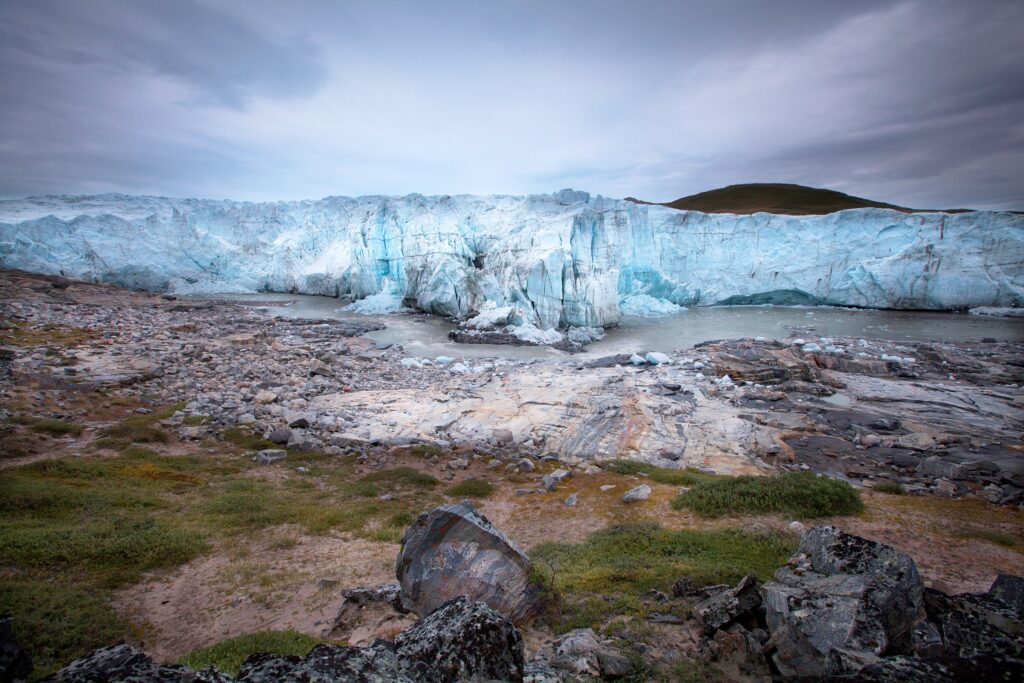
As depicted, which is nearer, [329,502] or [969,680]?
[969,680]

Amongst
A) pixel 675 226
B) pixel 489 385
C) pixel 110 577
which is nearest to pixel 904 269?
pixel 675 226

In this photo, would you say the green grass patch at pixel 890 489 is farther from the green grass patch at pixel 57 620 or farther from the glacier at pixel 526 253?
the glacier at pixel 526 253

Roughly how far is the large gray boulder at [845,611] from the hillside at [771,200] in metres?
57.0

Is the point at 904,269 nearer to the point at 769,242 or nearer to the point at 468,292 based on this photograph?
the point at 769,242

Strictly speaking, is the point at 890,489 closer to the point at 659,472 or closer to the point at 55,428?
the point at 659,472

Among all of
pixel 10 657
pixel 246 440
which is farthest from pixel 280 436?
pixel 10 657

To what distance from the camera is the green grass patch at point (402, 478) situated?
33.2ft

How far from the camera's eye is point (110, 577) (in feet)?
19.0

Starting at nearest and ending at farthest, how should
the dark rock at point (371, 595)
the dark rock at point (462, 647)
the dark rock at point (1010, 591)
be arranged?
the dark rock at point (462, 647) < the dark rock at point (1010, 591) < the dark rock at point (371, 595)

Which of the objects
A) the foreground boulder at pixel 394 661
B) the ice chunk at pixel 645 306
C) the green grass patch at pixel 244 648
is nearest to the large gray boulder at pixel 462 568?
the green grass patch at pixel 244 648

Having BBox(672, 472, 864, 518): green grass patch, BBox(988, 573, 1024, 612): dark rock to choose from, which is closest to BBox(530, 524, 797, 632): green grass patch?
BBox(672, 472, 864, 518): green grass patch

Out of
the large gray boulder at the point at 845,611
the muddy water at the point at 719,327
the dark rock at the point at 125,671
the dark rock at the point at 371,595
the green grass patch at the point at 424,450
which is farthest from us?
the muddy water at the point at 719,327

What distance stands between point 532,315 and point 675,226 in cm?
2018

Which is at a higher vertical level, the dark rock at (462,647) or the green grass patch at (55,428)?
the dark rock at (462,647)
